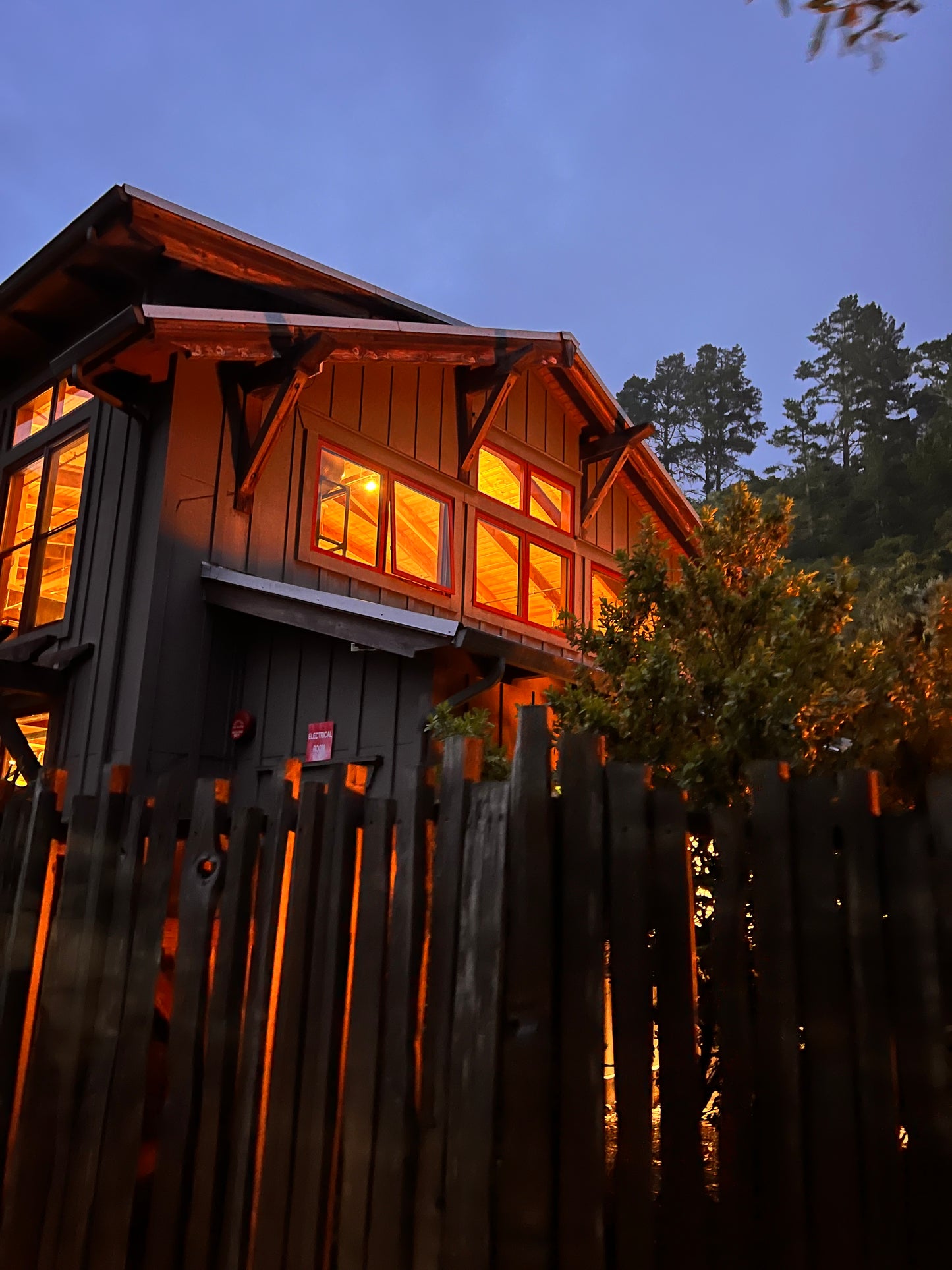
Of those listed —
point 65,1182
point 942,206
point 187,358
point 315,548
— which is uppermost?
point 187,358

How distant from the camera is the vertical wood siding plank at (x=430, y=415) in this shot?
11945 mm

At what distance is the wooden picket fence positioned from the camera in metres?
2.75

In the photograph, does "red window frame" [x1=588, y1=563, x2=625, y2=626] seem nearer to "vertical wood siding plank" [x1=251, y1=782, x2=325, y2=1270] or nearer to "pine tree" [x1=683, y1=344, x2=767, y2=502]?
"vertical wood siding plank" [x1=251, y1=782, x2=325, y2=1270]

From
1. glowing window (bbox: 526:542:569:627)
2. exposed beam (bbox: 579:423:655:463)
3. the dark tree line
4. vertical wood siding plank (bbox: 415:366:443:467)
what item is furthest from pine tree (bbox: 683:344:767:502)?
vertical wood siding plank (bbox: 415:366:443:467)

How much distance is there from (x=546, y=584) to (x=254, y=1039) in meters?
9.96

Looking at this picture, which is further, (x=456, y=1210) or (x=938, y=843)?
(x=456, y=1210)

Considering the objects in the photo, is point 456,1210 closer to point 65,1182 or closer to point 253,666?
point 65,1182

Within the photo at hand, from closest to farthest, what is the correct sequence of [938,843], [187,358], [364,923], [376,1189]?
[938,843] < [376,1189] < [364,923] < [187,358]

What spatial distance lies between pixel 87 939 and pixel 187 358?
665 cm

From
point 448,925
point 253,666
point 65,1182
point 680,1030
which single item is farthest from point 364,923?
point 253,666

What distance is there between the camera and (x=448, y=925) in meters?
3.35

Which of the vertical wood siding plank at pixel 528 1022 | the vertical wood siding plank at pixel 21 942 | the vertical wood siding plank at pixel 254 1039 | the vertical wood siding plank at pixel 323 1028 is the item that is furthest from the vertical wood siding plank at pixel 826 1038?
the vertical wood siding plank at pixel 21 942

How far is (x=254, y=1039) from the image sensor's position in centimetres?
374

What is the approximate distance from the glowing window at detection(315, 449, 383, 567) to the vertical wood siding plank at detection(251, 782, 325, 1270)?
23.2 ft
